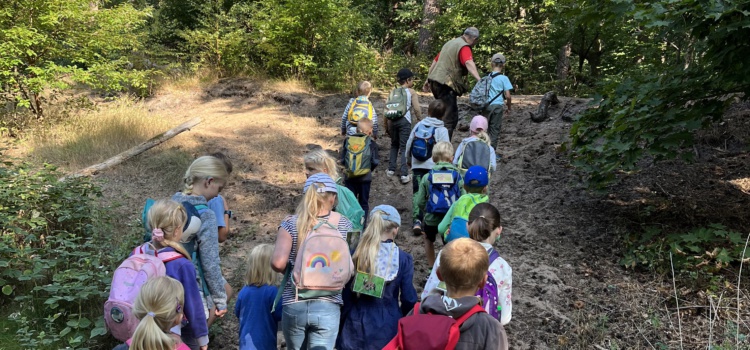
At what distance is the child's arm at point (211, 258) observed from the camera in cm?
373

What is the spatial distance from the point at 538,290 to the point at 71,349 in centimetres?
440

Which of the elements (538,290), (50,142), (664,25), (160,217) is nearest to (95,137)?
(50,142)

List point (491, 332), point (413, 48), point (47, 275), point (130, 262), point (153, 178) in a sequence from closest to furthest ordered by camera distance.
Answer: point (491, 332), point (130, 262), point (47, 275), point (153, 178), point (413, 48)

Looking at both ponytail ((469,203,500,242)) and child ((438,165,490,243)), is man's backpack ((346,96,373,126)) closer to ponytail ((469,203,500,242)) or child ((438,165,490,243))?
child ((438,165,490,243))

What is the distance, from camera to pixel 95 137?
1024 cm

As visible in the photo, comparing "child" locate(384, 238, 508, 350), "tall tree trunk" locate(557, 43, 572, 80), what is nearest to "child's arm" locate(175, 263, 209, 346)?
"child" locate(384, 238, 508, 350)

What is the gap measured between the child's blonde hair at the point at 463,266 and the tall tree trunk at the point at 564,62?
1516 cm

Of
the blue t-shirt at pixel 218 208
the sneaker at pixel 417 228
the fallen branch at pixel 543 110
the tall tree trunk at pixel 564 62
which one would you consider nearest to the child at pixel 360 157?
the sneaker at pixel 417 228

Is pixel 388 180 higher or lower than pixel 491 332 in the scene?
lower

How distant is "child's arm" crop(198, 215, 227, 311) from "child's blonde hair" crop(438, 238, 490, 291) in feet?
6.01

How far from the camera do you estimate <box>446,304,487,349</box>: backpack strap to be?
2.42m

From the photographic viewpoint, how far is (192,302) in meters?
3.33

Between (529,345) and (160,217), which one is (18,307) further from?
(529,345)

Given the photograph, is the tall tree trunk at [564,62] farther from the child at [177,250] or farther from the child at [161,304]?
the child at [161,304]
